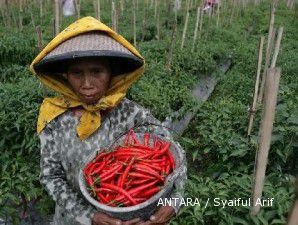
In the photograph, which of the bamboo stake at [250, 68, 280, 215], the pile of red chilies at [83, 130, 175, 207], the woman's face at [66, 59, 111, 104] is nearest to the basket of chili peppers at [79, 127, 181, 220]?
the pile of red chilies at [83, 130, 175, 207]

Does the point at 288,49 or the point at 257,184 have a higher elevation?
the point at 257,184

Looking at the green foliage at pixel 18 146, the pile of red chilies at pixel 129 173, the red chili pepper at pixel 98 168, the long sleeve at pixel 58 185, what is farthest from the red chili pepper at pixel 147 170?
the green foliage at pixel 18 146

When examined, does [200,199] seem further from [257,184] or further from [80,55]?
[80,55]

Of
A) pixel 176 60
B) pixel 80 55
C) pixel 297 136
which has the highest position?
pixel 80 55

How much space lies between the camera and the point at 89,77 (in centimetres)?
160

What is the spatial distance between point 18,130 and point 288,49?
5.04 meters

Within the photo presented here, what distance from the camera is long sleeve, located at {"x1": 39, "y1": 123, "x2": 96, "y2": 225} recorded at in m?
1.60

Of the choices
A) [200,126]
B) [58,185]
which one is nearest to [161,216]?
[58,185]

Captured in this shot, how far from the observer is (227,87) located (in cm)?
537

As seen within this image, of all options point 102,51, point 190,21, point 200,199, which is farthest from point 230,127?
point 190,21

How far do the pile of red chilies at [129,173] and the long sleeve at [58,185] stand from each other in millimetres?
171

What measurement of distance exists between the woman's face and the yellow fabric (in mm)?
44

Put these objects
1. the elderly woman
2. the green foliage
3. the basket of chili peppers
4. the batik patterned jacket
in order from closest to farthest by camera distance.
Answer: the basket of chili peppers
the elderly woman
the batik patterned jacket
the green foliage

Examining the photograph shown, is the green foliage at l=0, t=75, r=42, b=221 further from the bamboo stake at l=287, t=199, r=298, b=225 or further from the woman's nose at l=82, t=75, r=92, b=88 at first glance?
the bamboo stake at l=287, t=199, r=298, b=225
